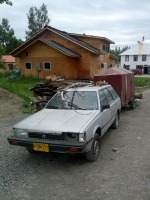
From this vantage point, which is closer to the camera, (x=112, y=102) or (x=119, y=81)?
(x=112, y=102)

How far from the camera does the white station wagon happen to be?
505 centimetres

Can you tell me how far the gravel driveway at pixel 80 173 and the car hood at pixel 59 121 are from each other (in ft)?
2.82

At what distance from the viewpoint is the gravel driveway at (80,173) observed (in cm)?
Result: 429

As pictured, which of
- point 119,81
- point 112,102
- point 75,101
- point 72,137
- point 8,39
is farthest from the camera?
point 8,39

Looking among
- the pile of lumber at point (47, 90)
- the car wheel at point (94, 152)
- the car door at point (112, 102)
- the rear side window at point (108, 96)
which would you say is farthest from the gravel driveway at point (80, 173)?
the pile of lumber at point (47, 90)

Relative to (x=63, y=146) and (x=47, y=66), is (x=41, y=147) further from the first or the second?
(x=47, y=66)

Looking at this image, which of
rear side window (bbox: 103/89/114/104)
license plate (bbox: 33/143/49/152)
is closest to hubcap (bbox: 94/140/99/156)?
license plate (bbox: 33/143/49/152)

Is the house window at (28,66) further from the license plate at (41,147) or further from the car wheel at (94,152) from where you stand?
the license plate at (41,147)

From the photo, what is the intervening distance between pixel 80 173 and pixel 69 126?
0.97 meters

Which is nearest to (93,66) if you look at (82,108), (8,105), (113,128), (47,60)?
(47,60)

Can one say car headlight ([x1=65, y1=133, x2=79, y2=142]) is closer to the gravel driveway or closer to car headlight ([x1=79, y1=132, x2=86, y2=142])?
car headlight ([x1=79, y1=132, x2=86, y2=142])

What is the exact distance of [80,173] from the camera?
5098 mm

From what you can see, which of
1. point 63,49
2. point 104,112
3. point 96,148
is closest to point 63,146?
point 96,148

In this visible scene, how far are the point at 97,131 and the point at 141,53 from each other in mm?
59640
